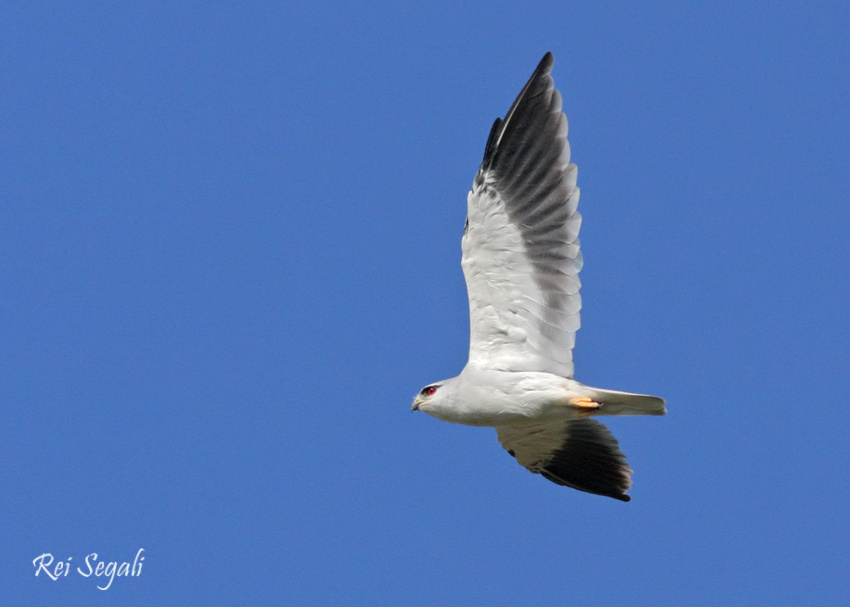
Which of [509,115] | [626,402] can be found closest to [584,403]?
[626,402]

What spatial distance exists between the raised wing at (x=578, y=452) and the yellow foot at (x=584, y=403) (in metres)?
1.65

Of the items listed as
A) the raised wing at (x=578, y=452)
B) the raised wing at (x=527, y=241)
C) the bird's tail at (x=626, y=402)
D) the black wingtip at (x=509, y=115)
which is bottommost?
the bird's tail at (x=626, y=402)

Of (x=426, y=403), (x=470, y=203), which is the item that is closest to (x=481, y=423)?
(x=426, y=403)

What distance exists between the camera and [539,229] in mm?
12320

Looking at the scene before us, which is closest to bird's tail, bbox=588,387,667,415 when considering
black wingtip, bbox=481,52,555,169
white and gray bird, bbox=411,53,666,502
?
white and gray bird, bbox=411,53,666,502

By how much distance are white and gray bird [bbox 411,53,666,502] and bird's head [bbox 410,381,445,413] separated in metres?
0.01

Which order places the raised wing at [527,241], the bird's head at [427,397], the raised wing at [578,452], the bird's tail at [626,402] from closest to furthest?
the bird's tail at [626,402] → the raised wing at [527,241] → the bird's head at [427,397] → the raised wing at [578,452]

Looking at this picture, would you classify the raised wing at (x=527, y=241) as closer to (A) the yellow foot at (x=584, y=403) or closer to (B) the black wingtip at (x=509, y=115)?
(B) the black wingtip at (x=509, y=115)

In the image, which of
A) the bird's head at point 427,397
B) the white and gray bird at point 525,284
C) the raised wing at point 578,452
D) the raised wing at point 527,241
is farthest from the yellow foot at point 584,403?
the raised wing at point 578,452

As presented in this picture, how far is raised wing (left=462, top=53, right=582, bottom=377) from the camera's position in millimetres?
12211

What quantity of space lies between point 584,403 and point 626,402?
0.43 metres

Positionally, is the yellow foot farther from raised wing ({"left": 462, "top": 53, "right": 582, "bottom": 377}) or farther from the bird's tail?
raised wing ({"left": 462, "top": 53, "right": 582, "bottom": 377})

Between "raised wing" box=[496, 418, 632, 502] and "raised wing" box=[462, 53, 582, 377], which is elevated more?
"raised wing" box=[462, 53, 582, 377]

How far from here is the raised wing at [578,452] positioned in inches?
557
